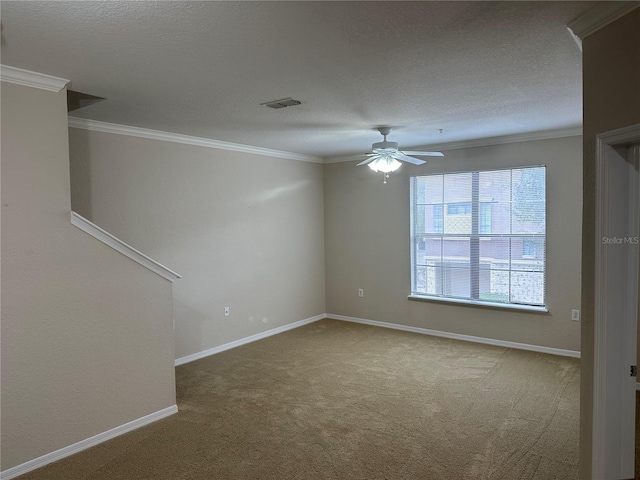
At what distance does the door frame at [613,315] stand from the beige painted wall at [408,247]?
303cm

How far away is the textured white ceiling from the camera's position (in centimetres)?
195

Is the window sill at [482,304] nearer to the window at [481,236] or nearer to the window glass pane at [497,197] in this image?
the window at [481,236]

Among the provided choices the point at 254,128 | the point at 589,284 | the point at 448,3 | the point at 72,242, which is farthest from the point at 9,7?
the point at 589,284

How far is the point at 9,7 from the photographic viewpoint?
1.84 meters

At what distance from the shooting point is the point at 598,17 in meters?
1.98

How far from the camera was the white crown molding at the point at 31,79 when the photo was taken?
2588mm

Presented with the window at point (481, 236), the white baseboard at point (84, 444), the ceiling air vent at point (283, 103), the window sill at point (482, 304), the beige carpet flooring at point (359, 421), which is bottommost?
the beige carpet flooring at point (359, 421)

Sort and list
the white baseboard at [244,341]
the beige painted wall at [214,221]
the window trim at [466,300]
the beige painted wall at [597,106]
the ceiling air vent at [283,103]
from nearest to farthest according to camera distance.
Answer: the beige painted wall at [597,106]
the ceiling air vent at [283,103]
the beige painted wall at [214,221]
the white baseboard at [244,341]
the window trim at [466,300]

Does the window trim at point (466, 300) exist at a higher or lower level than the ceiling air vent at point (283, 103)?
lower

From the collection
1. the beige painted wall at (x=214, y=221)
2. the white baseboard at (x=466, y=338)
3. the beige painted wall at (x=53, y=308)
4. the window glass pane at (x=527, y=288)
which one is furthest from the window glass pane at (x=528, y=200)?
the beige painted wall at (x=53, y=308)

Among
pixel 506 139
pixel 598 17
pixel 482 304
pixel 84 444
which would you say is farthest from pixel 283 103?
pixel 482 304

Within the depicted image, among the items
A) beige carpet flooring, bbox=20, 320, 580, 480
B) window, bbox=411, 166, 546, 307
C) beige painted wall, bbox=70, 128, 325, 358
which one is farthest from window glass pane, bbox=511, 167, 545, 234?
beige painted wall, bbox=70, 128, 325, 358

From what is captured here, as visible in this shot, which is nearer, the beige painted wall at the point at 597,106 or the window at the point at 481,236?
the beige painted wall at the point at 597,106

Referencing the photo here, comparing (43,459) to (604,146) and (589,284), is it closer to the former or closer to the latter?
(589,284)
